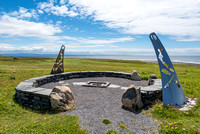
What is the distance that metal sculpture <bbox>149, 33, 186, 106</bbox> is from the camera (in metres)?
6.25

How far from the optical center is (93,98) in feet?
25.5

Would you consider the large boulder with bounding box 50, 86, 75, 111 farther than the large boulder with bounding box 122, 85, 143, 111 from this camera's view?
No

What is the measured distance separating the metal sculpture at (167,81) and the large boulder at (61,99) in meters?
4.54

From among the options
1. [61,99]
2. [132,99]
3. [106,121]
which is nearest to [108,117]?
[106,121]

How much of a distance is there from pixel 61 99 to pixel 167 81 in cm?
508

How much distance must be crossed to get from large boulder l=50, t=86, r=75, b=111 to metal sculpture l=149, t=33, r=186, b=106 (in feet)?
14.9

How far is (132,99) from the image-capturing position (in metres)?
6.15

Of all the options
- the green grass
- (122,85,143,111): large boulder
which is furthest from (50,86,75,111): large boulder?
(122,85,143,111): large boulder

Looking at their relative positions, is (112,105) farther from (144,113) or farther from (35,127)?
(35,127)

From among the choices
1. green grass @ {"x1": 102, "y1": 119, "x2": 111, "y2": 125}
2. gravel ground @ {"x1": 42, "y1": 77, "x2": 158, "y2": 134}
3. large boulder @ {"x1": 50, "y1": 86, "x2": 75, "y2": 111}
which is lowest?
gravel ground @ {"x1": 42, "y1": 77, "x2": 158, "y2": 134}

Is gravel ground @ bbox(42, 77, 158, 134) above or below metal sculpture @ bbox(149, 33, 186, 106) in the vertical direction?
below

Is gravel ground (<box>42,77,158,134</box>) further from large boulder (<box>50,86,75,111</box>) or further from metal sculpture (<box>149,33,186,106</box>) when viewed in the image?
metal sculpture (<box>149,33,186,106</box>)

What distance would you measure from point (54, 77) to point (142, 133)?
405 inches

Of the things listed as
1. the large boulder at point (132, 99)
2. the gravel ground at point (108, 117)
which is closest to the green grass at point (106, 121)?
the gravel ground at point (108, 117)
